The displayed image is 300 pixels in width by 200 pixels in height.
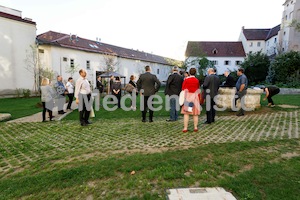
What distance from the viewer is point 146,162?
11.8ft

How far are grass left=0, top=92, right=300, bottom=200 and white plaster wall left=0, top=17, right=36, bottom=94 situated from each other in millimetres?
19690

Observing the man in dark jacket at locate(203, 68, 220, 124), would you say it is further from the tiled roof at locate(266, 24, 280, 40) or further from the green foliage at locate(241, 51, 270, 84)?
the tiled roof at locate(266, 24, 280, 40)

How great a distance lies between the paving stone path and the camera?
423cm

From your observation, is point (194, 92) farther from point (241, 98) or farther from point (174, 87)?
point (241, 98)

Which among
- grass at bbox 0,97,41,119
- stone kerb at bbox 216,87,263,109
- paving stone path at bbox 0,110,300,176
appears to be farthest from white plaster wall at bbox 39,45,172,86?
stone kerb at bbox 216,87,263,109

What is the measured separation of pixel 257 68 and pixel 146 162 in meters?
33.1

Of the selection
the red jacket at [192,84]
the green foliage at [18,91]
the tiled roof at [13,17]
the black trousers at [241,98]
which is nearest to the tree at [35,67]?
the green foliage at [18,91]

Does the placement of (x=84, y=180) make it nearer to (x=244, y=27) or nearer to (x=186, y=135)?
(x=186, y=135)

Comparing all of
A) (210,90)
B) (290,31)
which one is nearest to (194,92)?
(210,90)

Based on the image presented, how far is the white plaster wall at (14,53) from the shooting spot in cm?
2144

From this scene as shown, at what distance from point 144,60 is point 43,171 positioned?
43266mm

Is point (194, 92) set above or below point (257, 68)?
below

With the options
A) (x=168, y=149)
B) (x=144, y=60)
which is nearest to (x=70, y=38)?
(x=144, y=60)

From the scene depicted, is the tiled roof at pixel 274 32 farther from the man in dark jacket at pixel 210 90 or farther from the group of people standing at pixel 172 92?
the man in dark jacket at pixel 210 90
